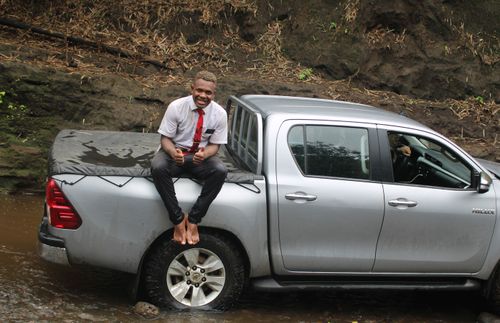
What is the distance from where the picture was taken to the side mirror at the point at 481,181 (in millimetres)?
6031

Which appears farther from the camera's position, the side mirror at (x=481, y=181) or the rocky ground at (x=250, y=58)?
the rocky ground at (x=250, y=58)

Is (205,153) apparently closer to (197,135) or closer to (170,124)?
(197,135)

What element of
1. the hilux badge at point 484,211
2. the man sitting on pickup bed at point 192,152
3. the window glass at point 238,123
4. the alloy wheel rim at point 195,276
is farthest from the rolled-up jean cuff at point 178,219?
the hilux badge at point 484,211

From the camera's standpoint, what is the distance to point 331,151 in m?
5.93

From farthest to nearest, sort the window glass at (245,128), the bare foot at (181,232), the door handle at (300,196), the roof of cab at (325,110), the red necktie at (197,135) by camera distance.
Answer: the window glass at (245,128), the roof of cab at (325,110), the red necktie at (197,135), the door handle at (300,196), the bare foot at (181,232)

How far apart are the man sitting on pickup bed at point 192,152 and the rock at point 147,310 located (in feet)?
2.03

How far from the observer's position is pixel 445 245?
6.05 meters

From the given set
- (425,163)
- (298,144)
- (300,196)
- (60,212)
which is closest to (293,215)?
(300,196)

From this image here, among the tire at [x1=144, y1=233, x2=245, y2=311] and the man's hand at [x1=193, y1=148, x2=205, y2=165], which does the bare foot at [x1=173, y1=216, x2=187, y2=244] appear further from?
the man's hand at [x1=193, y1=148, x2=205, y2=165]

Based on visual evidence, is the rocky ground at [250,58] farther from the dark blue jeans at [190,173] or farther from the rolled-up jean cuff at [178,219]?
the rolled-up jean cuff at [178,219]

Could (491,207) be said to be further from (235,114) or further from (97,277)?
(97,277)

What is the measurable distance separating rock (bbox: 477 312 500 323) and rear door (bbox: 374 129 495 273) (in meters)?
0.48

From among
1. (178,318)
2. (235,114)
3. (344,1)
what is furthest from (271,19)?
(178,318)

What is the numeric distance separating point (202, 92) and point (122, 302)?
1929 mm
